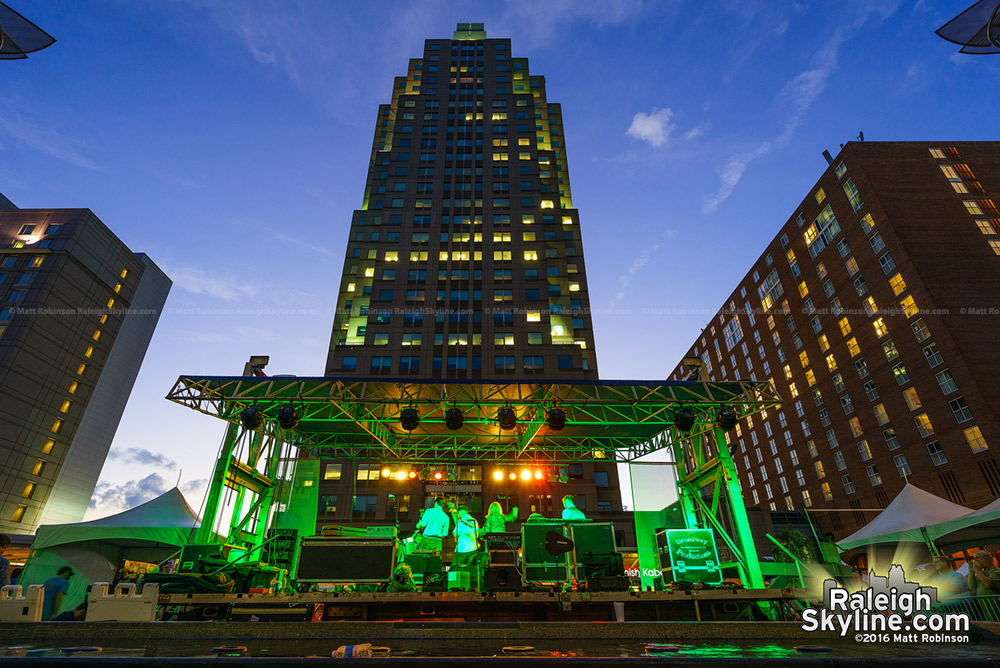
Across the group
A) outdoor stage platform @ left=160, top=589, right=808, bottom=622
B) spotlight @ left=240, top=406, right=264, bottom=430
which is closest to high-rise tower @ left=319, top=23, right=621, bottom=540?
spotlight @ left=240, top=406, right=264, bottom=430

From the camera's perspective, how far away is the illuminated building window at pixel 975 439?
36.3 meters

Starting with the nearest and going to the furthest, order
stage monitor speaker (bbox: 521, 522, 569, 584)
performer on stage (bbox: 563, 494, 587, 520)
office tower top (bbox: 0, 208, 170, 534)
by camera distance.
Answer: stage monitor speaker (bbox: 521, 522, 569, 584)
performer on stage (bbox: 563, 494, 587, 520)
office tower top (bbox: 0, 208, 170, 534)

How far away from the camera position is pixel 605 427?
18.0 m

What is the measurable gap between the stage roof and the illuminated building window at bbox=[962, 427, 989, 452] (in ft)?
111

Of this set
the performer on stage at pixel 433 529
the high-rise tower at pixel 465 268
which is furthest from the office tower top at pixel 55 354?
the performer on stage at pixel 433 529

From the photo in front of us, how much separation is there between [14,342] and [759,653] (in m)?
59.2

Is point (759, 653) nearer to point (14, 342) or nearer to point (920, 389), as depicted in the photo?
point (920, 389)

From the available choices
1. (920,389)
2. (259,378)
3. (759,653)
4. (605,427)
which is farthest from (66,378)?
(920,389)

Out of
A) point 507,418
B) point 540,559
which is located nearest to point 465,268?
point 507,418

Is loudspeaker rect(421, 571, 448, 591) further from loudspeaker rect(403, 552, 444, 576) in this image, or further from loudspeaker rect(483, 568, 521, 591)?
loudspeaker rect(483, 568, 521, 591)

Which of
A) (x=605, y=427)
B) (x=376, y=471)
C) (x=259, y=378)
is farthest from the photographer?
(x=376, y=471)

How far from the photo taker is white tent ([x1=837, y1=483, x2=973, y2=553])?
61.7 ft

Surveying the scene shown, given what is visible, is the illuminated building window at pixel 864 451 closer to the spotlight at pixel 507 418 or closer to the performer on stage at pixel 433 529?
the spotlight at pixel 507 418

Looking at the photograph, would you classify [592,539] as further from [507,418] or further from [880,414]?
[880,414]
